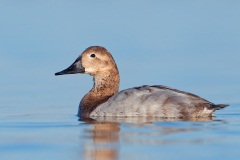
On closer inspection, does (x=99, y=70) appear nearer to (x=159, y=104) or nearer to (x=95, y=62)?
(x=95, y=62)

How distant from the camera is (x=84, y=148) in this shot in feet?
30.4

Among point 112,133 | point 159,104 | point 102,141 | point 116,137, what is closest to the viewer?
point 102,141

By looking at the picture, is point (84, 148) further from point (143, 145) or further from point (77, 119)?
point (77, 119)

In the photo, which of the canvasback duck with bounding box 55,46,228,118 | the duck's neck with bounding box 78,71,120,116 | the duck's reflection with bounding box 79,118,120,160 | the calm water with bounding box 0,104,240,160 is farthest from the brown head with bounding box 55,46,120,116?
the duck's reflection with bounding box 79,118,120,160

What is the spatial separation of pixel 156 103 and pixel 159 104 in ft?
0.14

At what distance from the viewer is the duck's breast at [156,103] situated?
39.4ft

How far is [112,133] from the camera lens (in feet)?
34.4

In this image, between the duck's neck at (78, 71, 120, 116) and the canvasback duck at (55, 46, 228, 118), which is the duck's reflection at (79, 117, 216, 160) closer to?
the canvasback duck at (55, 46, 228, 118)

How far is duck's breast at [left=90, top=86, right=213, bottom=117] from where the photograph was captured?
472 inches

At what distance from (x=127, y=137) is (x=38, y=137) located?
1.01 m

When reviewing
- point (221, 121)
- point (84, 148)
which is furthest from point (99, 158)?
point (221, 121)

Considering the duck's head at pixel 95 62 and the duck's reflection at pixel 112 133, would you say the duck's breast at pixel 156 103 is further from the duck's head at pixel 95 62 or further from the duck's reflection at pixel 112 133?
the duck's head at pixel 95 62

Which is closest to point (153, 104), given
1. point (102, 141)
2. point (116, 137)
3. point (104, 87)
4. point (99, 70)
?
point (104, 87)

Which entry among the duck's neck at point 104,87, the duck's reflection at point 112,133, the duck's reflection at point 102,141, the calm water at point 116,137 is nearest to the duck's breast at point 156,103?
Answer: the duck's reflection at point 112,133
